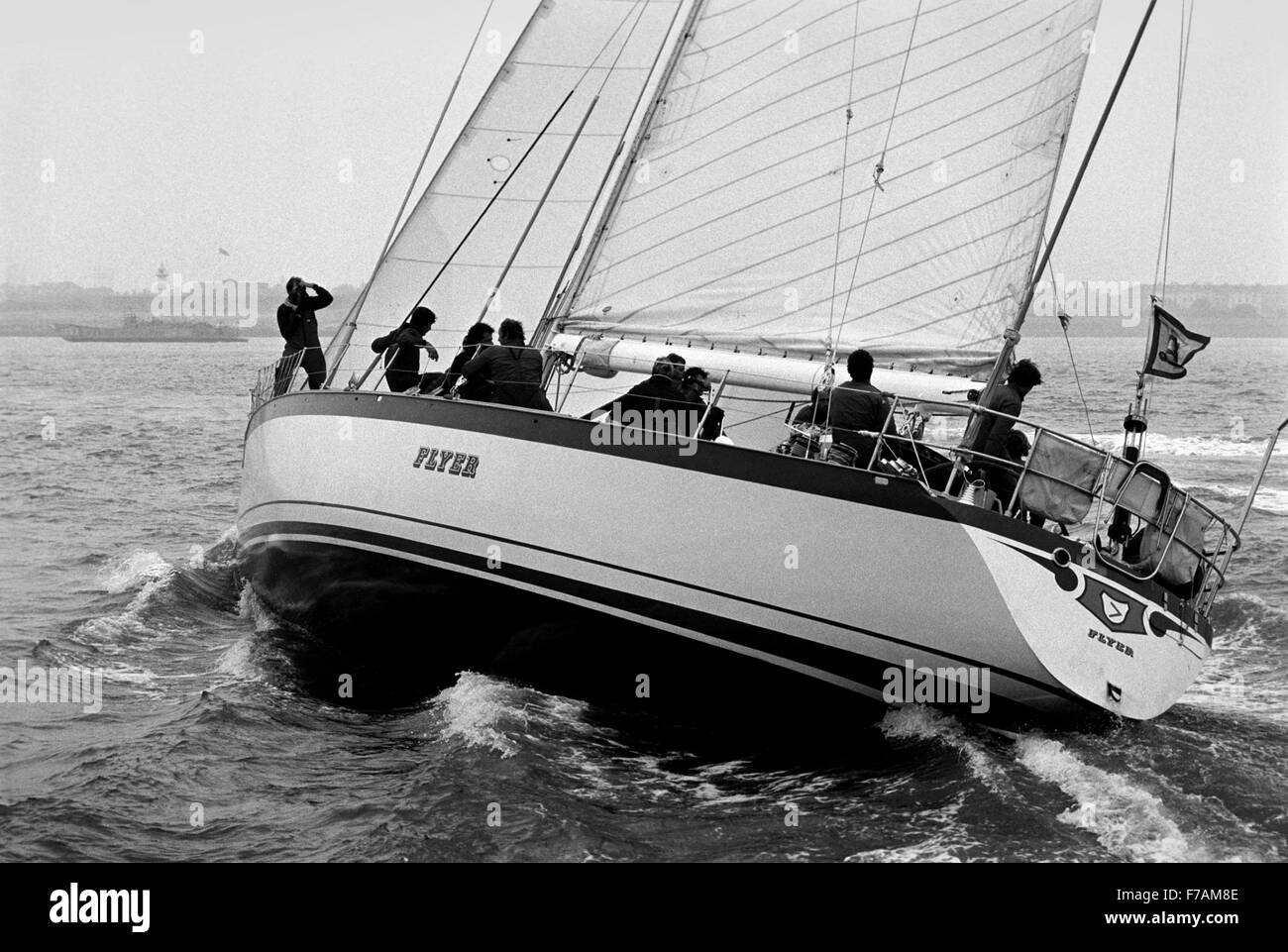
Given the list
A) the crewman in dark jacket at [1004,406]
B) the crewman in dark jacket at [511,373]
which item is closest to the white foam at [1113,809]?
the crewman in dark jacket at [1004,406]

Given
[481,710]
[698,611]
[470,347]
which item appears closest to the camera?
[698,611]

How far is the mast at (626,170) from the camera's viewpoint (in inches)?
500

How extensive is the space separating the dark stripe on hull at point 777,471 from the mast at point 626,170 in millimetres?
2576

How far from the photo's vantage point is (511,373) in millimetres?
10812

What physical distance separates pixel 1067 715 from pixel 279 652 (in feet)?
21.1

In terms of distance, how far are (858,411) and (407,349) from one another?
14.3 feet

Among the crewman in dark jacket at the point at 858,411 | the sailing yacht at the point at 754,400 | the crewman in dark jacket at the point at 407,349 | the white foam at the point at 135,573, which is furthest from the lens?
the white foam at the point at 135,573

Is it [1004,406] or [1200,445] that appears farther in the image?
[1200,445]

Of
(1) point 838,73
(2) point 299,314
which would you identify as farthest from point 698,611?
(2) point 299,314

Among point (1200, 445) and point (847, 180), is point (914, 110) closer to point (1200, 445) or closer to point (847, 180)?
point (847, 180)

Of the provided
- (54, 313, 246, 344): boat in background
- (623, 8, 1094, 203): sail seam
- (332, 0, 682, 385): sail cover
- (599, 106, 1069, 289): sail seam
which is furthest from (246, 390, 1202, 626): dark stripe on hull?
(54, 313, 246, 344): boat in background

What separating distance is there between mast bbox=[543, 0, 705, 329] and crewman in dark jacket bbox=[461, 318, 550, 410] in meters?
1.82

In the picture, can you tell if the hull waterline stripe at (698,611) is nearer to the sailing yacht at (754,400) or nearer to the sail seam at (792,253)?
the sailing yacht at (754,400)
